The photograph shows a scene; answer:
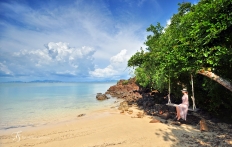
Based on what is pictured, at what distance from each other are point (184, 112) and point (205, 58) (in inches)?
199

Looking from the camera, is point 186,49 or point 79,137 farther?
point 79,137

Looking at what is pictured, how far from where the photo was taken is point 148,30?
1728 centimetres

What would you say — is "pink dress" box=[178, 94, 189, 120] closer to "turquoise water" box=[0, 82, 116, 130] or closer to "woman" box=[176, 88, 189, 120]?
"woman" box=[176, 88, 189, 120]

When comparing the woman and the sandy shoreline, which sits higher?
the woman

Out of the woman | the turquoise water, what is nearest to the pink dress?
the woman

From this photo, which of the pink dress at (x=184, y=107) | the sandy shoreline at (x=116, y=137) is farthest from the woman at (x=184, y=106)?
the sandy shoreline at (x=116, y=137)

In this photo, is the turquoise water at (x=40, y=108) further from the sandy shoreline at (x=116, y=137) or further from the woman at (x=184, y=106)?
the woman at (x=184, y=106)

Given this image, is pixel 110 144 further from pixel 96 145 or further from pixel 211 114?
pixel 211 114

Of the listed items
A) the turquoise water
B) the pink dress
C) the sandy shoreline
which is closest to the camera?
the sandy shoreline

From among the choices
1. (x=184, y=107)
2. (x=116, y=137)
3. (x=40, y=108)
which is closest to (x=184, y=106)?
(x=184, y=107)

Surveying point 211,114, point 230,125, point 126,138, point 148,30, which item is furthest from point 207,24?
point 148,30

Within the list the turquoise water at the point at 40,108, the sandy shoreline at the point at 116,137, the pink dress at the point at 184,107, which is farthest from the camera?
the turquoise water at the point at 40,108

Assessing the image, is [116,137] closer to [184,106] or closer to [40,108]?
[184,106]

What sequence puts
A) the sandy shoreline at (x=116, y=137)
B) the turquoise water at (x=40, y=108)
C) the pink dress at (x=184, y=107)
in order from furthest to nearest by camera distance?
1. the turquoise water at (x=40, y=108)
2. the pink dress at (x=184, y=107)
3. the sandy shoreline at (x=116, y=137)
